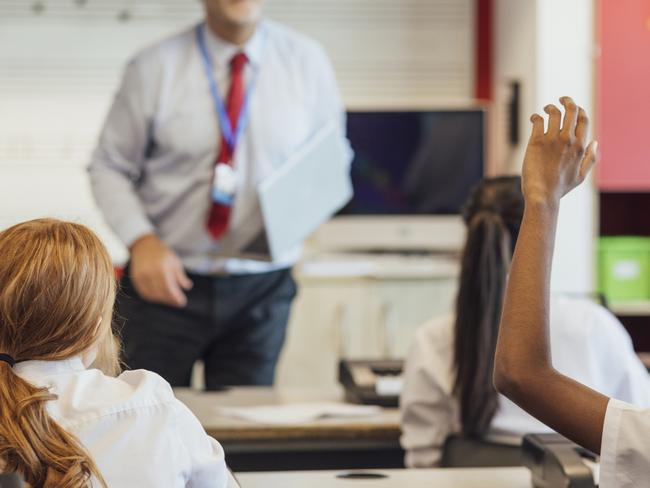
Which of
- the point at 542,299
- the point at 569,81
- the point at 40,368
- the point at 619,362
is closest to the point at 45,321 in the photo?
the point at 40,368

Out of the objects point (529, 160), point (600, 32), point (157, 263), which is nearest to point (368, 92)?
point (600, 32)

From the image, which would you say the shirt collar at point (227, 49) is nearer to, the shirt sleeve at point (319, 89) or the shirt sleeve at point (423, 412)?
the shirt sleeve at point (319, 89)

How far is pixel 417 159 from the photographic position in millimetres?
4930

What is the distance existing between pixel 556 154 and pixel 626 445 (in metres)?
0.33

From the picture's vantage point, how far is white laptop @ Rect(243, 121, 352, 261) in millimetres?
→ 2902

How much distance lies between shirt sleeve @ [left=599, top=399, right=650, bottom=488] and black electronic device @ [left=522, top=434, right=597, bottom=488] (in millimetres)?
400

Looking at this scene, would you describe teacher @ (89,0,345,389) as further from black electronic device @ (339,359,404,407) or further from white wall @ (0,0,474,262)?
white wall @ (0,0,474,262)

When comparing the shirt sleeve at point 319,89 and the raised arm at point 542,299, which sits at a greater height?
the shirt sleeve at point 319,89

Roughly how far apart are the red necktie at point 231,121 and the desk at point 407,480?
1.22m

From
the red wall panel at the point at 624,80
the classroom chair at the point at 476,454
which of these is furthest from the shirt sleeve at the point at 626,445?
the red wall panel at the point at 624,80

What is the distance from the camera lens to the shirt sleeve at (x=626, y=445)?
4.22ft

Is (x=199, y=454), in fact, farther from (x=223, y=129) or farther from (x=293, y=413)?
(x=223, y=129)

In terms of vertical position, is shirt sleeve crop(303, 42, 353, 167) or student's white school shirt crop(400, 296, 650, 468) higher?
shirt sleeve crop(303, 42, 353, 167)

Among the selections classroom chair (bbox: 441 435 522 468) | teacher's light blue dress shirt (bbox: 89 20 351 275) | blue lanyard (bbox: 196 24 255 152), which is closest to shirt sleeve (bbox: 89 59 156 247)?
teacher's light blue dress shirt (bbox: 89 20 351 275)
